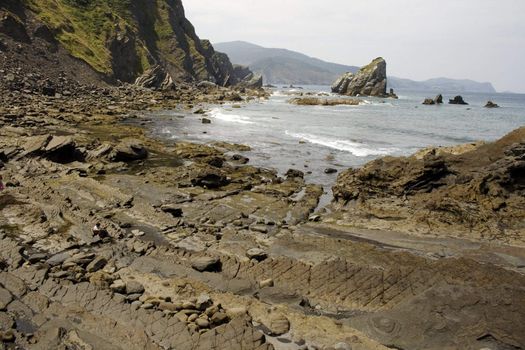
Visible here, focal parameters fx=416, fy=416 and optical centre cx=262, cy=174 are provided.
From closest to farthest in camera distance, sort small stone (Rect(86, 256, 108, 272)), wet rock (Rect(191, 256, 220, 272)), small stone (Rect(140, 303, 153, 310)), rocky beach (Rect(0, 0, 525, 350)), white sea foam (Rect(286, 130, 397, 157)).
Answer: rocky beach (Rect(0, 0, 525, 350)) < small stone (Rect(140, 303, 153, 310)) < small stone (Rect(86, 256, 108, 272)) < wet rock (Rect(191, 256, 220, 272)) < white sea foam (Rect(286, 130, 397, 157))

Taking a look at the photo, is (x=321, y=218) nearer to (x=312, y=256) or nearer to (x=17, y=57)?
(x=312, y=256)

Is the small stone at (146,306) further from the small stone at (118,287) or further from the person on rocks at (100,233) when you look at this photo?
the person on rocks at (100,233)

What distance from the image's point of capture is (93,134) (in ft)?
139

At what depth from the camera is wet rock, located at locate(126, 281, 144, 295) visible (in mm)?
13158

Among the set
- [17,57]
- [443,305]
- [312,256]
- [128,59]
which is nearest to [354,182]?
[312,256]

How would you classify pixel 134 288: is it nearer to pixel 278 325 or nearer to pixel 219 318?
pixel 219 318

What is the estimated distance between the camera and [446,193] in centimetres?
2225

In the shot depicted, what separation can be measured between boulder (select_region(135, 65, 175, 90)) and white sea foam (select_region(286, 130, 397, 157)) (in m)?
63.1

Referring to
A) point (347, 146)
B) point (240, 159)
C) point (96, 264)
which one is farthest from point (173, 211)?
point (347, 146)

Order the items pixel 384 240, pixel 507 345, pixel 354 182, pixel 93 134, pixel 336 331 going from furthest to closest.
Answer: pixel 93 134 → pixel 354 182 → pixel 384 240 → pixel 336 331 → pixel 507 345

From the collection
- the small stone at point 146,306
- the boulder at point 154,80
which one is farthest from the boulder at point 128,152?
the boulder at point 154,80

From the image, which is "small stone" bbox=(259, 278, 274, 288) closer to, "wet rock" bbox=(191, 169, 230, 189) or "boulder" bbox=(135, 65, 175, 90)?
"wet rock" bbox=(191, 169, 230, 189)

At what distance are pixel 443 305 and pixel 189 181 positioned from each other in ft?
60.0

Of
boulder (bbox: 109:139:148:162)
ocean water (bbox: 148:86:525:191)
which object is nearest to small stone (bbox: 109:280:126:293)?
ocean water (bbox: 148:86:525:191)
